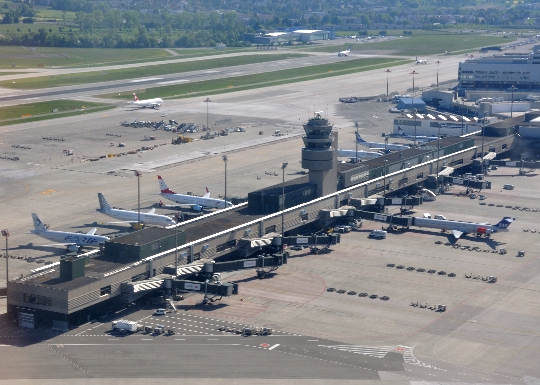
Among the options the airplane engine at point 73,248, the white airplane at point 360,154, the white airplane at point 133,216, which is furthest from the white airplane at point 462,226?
the white airplane at point 360,154

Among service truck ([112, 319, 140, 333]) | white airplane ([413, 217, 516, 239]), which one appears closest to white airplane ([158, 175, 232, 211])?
white airplane ([413, 217, 516, 239])

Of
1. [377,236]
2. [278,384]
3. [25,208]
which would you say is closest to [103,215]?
[25,208]

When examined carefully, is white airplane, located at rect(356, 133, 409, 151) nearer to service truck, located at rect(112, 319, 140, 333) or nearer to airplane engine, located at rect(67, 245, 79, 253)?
airplane engine, located at rect(67, 245, 79, 253)

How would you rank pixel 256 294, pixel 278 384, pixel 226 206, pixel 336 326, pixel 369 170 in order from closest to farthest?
pixel 278 384, pixel 336 326, pixel 256 294, pixel 226 206, pixel 369 170

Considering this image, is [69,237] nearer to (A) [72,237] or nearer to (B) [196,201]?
(A) [72,237]

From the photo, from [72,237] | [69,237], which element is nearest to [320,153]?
[72,237]

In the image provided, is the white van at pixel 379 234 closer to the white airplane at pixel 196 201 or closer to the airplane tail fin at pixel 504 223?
the airplane tail fin at pixel 504 223

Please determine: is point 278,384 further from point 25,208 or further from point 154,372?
point 25,208
